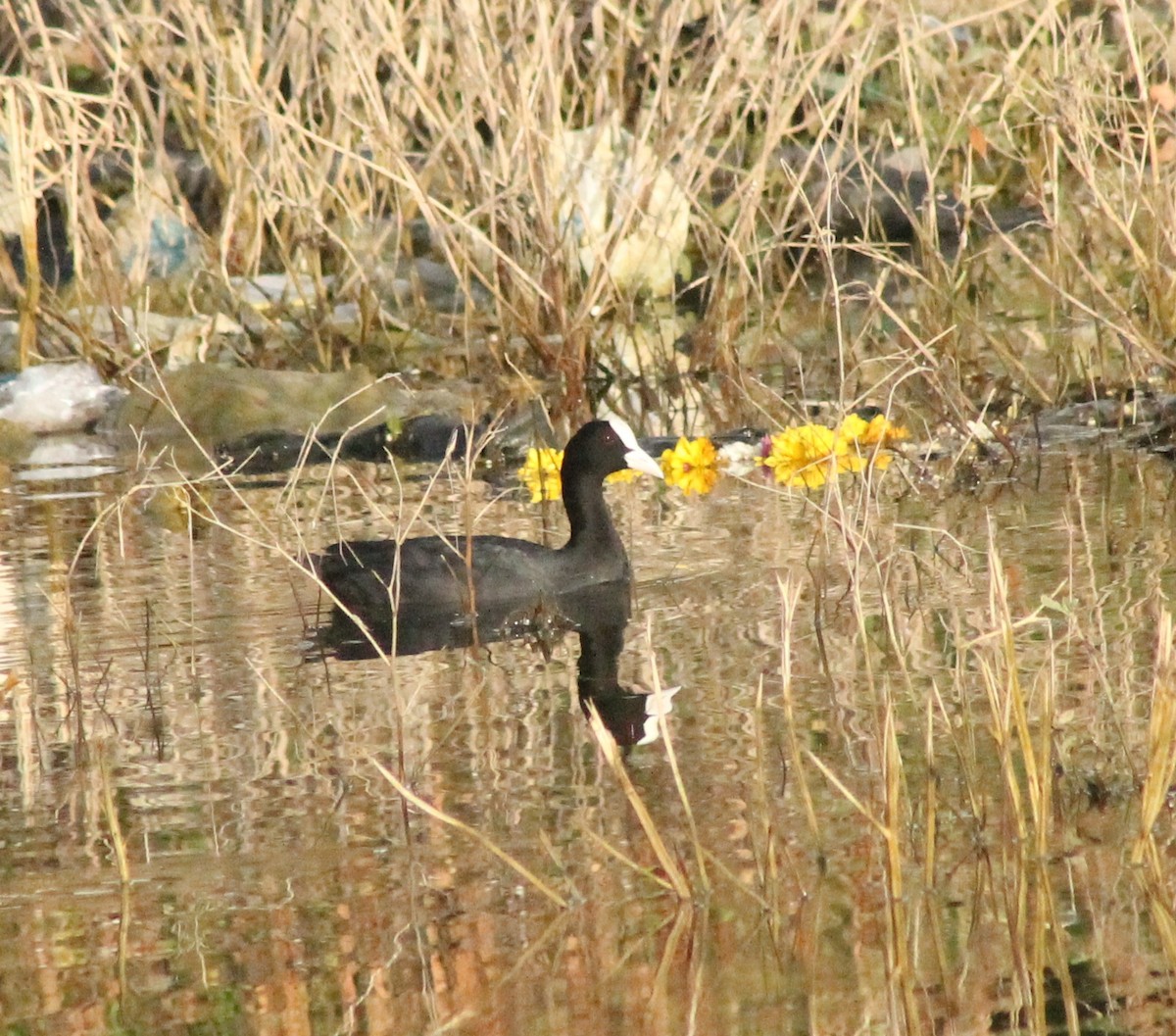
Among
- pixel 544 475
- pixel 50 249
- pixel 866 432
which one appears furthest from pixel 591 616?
pixel 50 249

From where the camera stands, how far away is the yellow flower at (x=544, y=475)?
9055mm

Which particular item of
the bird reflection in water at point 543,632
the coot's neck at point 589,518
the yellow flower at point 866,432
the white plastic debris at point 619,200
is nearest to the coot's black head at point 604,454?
the coot's neck at point 589,518

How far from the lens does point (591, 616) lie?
23.3 ft

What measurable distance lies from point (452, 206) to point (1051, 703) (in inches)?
296

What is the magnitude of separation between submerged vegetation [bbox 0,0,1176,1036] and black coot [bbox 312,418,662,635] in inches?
6.5

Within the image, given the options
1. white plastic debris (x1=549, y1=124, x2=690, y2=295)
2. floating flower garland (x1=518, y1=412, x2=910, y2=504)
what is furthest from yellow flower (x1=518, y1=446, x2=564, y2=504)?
white plastic debris (x1=549, y1=124, x2=690, y2=295)

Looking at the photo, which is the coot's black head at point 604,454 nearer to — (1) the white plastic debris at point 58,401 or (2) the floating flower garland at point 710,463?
(2) the floating flower garland at point 710,463

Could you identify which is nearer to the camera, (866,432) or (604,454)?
(604,454)

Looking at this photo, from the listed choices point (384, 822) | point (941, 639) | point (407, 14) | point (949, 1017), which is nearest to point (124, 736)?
point (384, 822)

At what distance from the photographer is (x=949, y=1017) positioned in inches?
139

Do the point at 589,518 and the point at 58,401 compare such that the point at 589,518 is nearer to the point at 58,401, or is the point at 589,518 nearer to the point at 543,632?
the point at 543,632

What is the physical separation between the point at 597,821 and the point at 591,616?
2.60m

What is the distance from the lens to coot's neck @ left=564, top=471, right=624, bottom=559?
756 centimetres

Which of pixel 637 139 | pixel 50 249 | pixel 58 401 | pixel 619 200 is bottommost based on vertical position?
pixel 58 401
